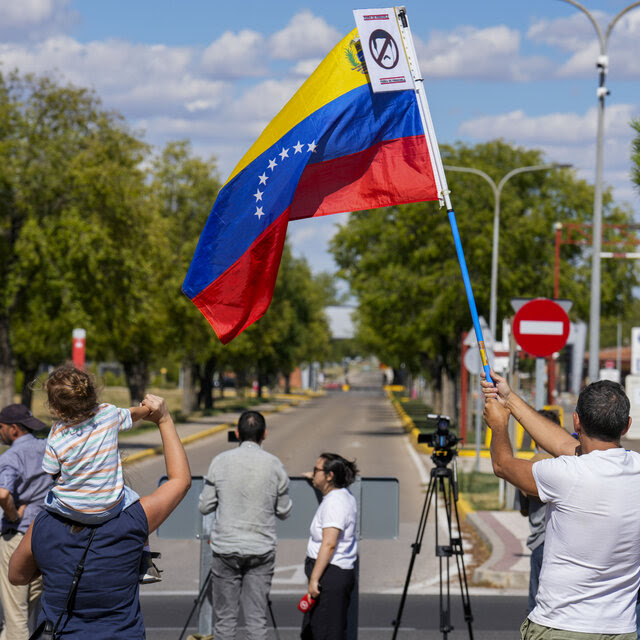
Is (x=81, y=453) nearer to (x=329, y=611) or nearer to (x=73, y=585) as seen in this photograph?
(x=73, y=585)

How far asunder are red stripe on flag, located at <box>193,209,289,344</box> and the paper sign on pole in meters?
0.95

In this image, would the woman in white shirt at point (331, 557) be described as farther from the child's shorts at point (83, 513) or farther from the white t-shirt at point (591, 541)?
the child's shorts at point (83, 513)

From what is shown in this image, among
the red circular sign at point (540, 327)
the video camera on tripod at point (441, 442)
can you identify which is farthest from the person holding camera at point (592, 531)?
the red circular sign at point (540, 327)

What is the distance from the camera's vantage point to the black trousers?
694 centimetres

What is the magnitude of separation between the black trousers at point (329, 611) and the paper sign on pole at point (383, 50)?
9.78 feet

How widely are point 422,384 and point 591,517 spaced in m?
89.9

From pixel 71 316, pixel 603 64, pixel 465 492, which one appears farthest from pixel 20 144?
pixel 603 64

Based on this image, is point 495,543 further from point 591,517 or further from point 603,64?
point 591,517

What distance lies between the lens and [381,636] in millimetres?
9148

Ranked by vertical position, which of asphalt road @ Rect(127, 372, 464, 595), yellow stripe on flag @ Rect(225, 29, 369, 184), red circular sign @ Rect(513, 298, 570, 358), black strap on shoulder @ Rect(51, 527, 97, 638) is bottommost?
asphalt road @ Rect(127, 372, 464, 595)

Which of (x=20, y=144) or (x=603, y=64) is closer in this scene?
(x=603, y=64)

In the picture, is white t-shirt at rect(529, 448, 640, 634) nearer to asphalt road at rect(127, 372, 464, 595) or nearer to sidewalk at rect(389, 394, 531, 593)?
asphalt road at rect(127, 372, 464, 595)

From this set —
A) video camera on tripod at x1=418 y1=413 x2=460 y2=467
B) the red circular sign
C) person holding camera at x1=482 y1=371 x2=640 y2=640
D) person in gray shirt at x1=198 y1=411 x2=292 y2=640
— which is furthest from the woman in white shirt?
the red circular sign

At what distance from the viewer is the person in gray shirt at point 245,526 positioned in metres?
7.07
